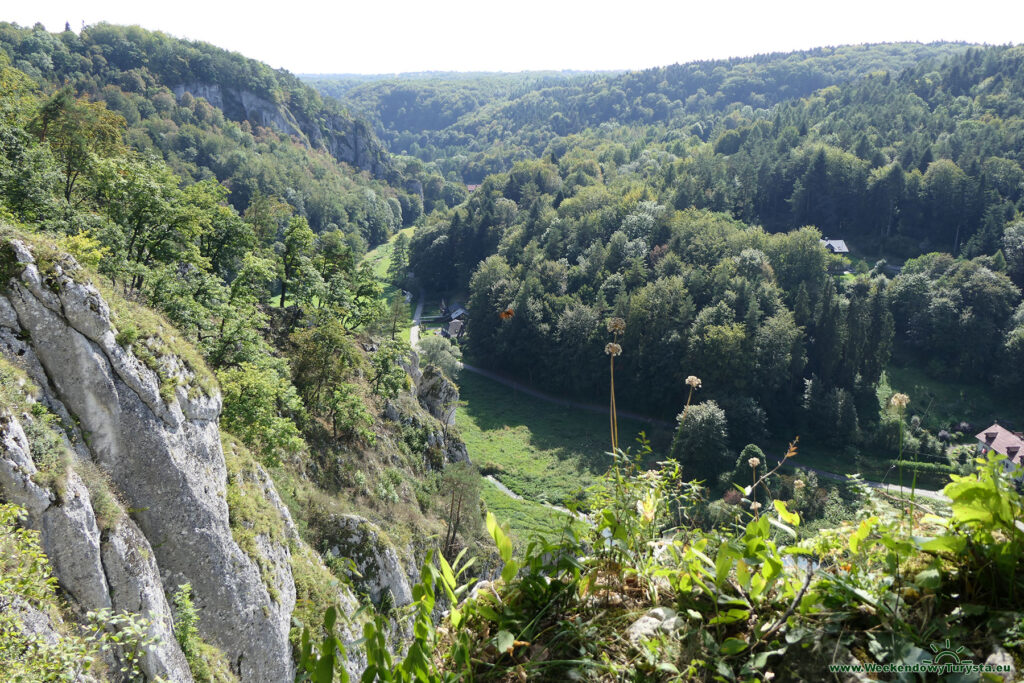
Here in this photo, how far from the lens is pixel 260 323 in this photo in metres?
27.1

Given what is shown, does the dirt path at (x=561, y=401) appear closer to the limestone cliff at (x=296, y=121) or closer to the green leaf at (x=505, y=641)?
the green leaf at (x=505, y=641)

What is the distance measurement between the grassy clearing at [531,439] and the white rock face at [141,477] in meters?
34.5

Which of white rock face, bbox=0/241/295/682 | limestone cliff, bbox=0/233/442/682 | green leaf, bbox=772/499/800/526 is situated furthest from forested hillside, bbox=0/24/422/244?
green leaf, bbox=772/499/800/526

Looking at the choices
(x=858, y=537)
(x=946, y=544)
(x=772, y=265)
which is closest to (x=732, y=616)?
(x=858, y=537)

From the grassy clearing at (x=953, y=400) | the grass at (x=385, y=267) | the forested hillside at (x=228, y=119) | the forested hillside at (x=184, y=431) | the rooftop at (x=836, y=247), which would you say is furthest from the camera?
the forested hillside at (x=228, y=119)

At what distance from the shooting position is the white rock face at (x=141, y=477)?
43.7 feet

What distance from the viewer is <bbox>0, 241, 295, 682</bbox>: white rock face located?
13.3 m

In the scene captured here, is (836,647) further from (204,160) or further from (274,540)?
(204,160)

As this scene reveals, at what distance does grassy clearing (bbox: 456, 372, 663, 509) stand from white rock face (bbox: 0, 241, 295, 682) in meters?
34.5

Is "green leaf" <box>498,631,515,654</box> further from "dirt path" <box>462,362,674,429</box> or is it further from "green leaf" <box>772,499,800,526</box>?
"dirt path" <box>462,362,674,429</box>

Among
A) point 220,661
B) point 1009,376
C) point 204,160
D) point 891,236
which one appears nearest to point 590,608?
point 220,661

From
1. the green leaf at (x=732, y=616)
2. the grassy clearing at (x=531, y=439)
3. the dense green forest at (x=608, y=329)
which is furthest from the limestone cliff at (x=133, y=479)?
the grassy clearing at (x=531, y=439)

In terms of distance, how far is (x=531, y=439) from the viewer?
63469 millimetres

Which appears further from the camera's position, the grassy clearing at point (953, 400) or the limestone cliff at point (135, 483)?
the grassy clearing at point (953, 400)
